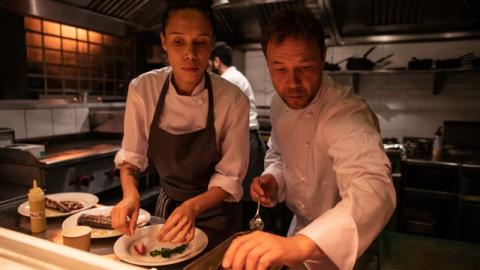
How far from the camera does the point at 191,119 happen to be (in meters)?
1.60

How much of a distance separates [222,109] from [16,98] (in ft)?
7.69

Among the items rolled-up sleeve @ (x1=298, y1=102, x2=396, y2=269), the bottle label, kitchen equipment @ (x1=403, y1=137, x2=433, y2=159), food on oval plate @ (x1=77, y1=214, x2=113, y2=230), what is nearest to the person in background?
kitchen equipment @ (x1=403, y1=137, x2=433, y2=159)

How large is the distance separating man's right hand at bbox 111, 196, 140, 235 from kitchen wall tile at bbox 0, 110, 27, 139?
2065mm

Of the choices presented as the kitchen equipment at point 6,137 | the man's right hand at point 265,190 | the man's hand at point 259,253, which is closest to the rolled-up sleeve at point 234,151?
the man's right hand at point 265,190

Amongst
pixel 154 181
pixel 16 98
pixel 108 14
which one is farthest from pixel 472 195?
pixel 16 98

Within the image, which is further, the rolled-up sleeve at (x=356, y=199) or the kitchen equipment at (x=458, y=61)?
the kitchen equipment at (x=458, y=61)

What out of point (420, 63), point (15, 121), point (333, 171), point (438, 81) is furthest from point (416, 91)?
point (15, 121)

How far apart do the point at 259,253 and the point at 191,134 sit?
3.06 feet

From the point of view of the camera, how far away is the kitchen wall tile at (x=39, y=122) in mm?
2889

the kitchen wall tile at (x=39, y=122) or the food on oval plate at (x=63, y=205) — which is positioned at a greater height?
the kitchen wall tile at (x=39, y=122)

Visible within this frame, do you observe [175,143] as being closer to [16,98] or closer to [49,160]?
[49,160]

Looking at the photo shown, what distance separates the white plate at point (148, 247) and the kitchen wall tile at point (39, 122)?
2.14 meters

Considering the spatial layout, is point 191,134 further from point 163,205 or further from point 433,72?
point 433,72

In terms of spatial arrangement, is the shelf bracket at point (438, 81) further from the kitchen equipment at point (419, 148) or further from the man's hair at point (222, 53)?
the man's hair at point (222, 53)
